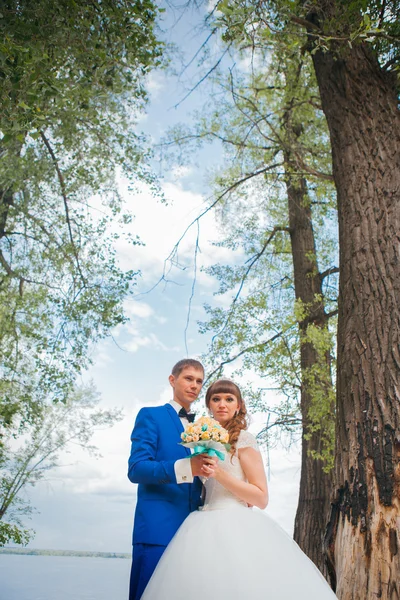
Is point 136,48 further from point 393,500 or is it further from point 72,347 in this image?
point 72,347

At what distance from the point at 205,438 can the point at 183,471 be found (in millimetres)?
190

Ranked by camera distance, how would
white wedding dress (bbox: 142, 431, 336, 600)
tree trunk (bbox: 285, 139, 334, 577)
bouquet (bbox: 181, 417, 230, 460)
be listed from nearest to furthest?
white wedding dress (bbox: 142, 431, 336, 600) < bouquet (bbox: 181, 417, 230, 460) < tree trunk (bbox: 285, 139, 334, 577)

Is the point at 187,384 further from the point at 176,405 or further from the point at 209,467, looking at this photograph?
the point at 209,467

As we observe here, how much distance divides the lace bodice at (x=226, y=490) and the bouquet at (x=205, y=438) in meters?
0.34

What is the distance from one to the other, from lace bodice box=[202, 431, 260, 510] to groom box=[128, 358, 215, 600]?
78 millimetres

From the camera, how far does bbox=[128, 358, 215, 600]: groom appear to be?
2340 mm

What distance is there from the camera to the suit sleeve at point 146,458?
234cm

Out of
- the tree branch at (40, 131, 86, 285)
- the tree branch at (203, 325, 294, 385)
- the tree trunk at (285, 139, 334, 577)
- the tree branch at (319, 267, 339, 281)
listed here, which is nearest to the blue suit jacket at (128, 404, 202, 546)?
the tree trunk at (285, 139, 334, 577)

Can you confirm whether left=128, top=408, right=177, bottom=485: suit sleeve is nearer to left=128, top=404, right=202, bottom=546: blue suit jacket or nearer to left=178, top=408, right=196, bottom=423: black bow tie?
left=128, top=404, right=202, bottom=546: blue suit jacket

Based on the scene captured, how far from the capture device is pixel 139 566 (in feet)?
7.79

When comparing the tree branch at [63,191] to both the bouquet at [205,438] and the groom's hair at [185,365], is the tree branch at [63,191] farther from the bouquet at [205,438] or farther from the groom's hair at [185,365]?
the bouquet at [205,438]

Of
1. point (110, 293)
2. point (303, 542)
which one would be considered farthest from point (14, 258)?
point (303, 542)

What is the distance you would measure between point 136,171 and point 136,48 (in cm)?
430

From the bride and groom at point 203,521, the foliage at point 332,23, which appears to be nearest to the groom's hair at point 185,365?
the bride and groom at point 203,521
